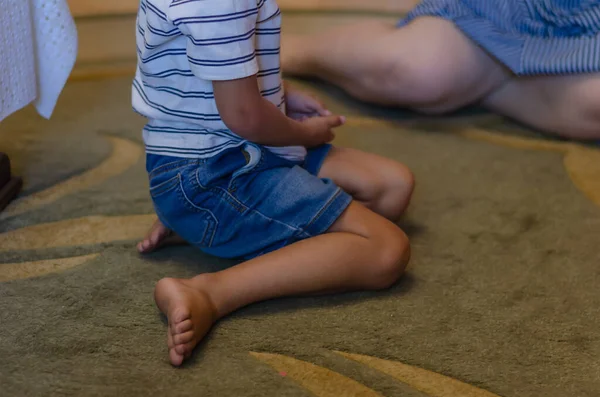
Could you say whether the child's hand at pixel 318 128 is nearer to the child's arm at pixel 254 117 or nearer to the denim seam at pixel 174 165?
the child's arm at pixel 254 117

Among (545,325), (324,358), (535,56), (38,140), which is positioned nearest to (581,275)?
(545,325)

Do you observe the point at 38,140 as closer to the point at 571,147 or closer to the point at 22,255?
the point at 22,255

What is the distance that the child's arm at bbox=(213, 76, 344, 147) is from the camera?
71 cm

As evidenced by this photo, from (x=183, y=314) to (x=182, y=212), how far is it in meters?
0.17

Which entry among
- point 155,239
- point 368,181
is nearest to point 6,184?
point 155,239

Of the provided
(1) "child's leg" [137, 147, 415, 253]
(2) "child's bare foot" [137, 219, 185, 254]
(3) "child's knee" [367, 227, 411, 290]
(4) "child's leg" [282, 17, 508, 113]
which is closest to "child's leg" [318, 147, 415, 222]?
(1) "child's leg" [137, 147, 415, 253]

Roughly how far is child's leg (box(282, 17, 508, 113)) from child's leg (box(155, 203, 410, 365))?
546 mm

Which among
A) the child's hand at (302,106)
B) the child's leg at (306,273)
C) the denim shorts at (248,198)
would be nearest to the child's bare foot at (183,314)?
the child's leg at (306,273)

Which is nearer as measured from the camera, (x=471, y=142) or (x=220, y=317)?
(x=220, y=317)

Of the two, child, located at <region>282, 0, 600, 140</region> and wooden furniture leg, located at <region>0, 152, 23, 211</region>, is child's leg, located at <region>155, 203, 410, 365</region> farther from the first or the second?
child, located at <region>282, 0, 600, 140</region>

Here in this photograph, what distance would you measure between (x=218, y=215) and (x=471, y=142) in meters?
0.66

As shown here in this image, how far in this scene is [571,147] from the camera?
1250 millimetres

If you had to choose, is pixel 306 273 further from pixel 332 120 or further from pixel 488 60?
pixel 488 60

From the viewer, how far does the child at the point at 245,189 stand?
730mm
